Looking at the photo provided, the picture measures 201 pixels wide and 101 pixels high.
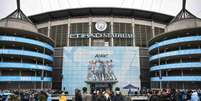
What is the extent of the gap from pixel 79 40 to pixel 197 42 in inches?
1094

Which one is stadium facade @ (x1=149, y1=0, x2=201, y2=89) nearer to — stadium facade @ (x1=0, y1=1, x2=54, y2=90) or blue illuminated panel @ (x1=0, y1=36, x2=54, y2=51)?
stadium facade @ (x1=0, y1=1, x2=54, y2=90)

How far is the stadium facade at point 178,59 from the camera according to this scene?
56906 millimetres

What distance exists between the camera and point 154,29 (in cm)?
7556

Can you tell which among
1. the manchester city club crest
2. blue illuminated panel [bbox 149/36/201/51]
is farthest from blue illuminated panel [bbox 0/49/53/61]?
blue illuminated panel [bbox 149/36/201/51]

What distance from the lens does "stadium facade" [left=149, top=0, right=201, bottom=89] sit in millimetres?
56906

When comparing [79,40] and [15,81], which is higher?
[79,40]

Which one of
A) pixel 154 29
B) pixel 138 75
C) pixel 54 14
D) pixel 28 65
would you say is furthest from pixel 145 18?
pixel 28 65

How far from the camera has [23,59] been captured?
60750 millimetres

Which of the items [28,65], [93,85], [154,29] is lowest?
[93,85]

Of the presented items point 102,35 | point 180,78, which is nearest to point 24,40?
point 102,35

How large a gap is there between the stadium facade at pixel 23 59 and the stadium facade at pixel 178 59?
23.3m

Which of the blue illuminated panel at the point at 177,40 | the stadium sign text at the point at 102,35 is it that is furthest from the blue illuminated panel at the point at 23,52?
the blue illuminated panel at the point at 177,40

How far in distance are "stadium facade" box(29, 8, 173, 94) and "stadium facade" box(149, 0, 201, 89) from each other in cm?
516

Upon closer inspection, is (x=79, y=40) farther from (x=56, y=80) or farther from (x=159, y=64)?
(x=159, y=64)
